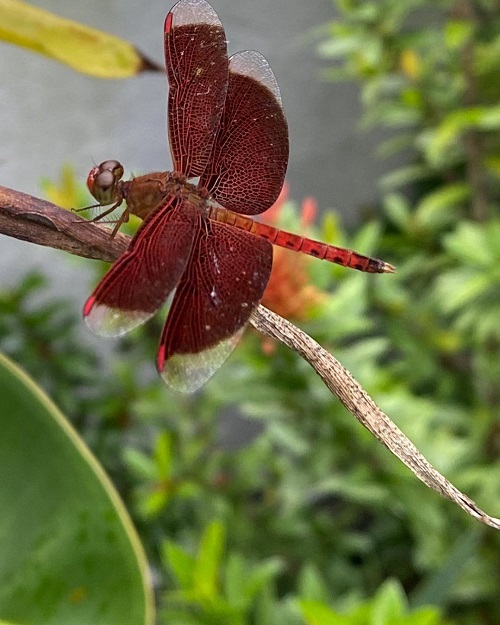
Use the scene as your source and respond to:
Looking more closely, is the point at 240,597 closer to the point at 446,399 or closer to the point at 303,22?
the point at 446,399

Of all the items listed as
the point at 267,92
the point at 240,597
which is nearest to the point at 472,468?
the point at 240,597

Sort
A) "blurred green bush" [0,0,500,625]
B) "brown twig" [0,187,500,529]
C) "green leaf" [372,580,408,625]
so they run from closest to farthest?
"brown twig" [0,187,500,529]
"green leaf" [372,580,408,625]
"blurred green bush" [0,0,500,625]

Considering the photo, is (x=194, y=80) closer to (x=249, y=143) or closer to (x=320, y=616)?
(x=249, y=143)

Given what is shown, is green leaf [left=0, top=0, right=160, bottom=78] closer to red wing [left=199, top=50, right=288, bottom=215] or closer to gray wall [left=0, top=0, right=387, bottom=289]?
red wing [left=199, top=50, right=288, bottom=215]

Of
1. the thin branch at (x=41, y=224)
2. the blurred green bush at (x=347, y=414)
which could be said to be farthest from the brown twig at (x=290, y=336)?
the blurred green bush at (x=347, y=414)

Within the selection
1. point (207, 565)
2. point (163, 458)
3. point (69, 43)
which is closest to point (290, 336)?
point (69, 43)

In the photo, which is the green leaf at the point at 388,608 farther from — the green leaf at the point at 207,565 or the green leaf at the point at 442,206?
the green leaf at the point at 442,206

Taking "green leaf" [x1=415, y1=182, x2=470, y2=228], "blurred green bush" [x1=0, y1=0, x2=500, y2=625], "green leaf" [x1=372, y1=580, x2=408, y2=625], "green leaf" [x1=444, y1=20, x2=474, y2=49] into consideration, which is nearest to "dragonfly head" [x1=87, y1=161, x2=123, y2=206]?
"blurred green bush" [x1=0, y1=0, x2=500, y2=625]
